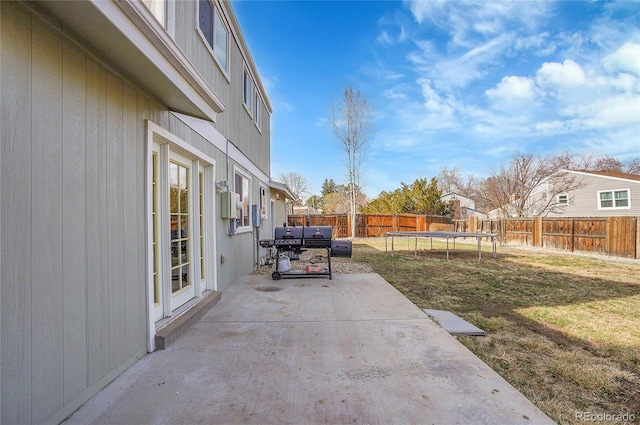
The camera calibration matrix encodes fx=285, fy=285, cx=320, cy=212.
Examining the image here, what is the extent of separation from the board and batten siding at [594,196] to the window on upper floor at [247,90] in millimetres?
20875

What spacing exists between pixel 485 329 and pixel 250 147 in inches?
245

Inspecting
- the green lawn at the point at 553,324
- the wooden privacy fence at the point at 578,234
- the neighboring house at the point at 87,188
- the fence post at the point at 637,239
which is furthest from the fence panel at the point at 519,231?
the neighboring house at the point at 87,188

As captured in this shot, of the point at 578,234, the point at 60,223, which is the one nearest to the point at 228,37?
the point at 60,223

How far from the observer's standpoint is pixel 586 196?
1797 centimetres

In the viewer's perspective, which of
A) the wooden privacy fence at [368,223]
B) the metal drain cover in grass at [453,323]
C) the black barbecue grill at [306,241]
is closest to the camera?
the metal drain cover in grass at [453,323]

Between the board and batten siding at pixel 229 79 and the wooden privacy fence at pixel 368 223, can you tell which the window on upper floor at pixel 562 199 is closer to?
the wooden privacy fence at pixel 368 223

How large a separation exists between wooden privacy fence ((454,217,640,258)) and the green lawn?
2.20 meters

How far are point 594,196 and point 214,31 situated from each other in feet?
74.9

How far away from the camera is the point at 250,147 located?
7332mm

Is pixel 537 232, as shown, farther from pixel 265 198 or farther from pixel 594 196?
pixel 265 198

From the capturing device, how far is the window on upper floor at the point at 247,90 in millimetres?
6728

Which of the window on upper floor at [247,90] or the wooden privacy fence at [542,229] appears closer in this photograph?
the window on upper floor at [247,90]

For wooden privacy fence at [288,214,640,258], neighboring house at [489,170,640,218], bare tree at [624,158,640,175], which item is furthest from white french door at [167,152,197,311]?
bare tree at [624,158,640,175]

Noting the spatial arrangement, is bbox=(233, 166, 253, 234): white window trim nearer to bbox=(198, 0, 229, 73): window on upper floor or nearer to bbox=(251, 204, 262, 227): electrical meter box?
bbox=(251, 204, 262, 227): electrical meter box
